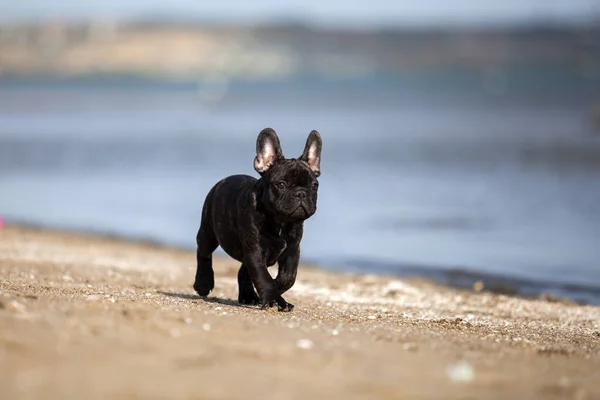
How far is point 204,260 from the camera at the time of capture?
11391 millimetres

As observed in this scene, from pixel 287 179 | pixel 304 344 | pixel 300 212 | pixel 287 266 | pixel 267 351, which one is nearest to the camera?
pixel 267 351

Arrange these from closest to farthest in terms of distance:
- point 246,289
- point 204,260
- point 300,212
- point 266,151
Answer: point 300,212, point 266,151, point 246,289, point 204,260

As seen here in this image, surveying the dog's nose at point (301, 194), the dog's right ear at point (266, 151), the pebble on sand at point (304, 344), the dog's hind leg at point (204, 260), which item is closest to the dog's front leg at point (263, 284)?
the dog's nose at point (301, 194)

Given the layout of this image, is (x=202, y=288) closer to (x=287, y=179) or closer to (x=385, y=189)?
(x=287, y=179)

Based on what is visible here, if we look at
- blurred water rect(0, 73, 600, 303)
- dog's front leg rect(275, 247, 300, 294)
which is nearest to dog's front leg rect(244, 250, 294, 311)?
dog's front leg rect(275, 247, 300, 294)

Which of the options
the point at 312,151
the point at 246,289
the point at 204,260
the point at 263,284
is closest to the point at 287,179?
the point at 312,151

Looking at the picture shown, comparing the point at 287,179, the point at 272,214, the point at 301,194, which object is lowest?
the point at 272,214

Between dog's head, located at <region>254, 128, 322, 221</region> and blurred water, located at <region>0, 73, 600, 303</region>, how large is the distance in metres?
6.03

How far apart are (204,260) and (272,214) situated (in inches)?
64.2

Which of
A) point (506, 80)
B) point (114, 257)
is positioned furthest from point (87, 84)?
point (114, 257)

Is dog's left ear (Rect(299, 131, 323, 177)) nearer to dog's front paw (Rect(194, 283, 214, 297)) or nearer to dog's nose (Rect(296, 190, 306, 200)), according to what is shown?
dog's nose (Rect(296, 190, 306, 200))

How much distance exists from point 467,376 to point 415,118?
6638cm

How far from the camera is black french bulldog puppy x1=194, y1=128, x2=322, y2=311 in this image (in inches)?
388

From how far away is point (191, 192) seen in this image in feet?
91.9
